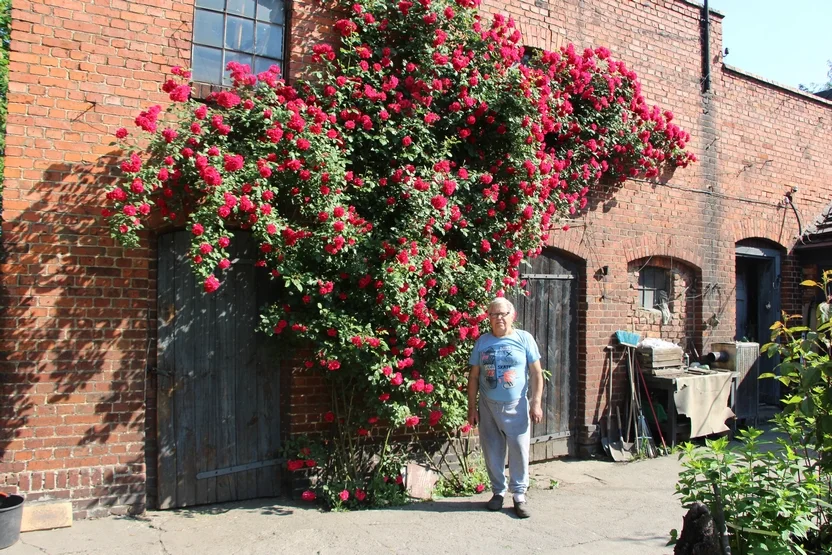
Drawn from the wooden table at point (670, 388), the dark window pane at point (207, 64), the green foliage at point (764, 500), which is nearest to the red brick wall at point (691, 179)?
the wooden table at point (670, 388)

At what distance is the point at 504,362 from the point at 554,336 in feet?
7.72

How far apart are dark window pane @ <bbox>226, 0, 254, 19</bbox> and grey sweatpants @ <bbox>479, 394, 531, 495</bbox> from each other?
396 centimetres

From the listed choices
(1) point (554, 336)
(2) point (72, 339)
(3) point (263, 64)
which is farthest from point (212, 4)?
(1) point (554, 336)

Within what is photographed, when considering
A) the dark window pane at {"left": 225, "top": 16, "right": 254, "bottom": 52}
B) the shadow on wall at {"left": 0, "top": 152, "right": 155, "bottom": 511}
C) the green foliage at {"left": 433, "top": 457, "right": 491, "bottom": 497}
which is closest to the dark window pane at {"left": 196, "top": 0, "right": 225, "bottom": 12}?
the dark window pane at {"left": 225, "top": 16, "right": 254, "bottom": 52}

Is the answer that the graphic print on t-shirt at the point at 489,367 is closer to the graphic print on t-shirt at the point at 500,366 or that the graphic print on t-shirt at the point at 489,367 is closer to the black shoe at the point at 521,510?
the graphic print on t-shirt at the point at 500,366

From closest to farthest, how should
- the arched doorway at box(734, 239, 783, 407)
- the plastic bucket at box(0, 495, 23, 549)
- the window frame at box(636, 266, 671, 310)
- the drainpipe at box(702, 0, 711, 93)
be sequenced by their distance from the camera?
the plastic bucket at box(0, 495, 23, 549) → the window frame at box(636, 266, 671, 310) → the drainpipe at box(702, 0, 711, 93) → the arched doorway at box(734, 239, 783, 407)

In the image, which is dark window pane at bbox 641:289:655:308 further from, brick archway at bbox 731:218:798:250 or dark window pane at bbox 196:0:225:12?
dark window pane at bbox 196:0:225:12

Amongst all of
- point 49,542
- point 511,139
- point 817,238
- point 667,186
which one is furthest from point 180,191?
point 817,238

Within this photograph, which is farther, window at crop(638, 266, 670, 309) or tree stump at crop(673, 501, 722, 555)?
window at crop(638, 266, 670, 309)

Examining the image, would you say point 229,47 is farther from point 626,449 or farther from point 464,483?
point 626,449

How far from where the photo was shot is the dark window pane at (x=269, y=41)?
6.09 metres

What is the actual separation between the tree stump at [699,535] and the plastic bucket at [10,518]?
4129 mm

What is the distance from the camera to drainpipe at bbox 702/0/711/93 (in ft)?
30.9

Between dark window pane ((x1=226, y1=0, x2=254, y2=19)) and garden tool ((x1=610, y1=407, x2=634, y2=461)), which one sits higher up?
dark window pane ((x1=226, y1=0, x2=254, y2=19))
